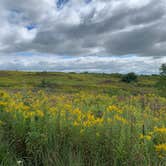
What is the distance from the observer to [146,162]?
2400 millimetres

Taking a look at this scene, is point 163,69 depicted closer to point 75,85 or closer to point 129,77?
point 75,85

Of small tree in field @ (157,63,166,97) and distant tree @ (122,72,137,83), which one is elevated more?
small tree in field @ (157,63,166,97)

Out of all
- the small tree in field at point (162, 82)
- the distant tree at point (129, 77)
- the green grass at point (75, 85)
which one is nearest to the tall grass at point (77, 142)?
the green grass at point (75, 85)

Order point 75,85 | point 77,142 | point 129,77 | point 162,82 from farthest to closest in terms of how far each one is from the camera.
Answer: point 129,77 → point 75,85 → point 162,82 → point 77,142

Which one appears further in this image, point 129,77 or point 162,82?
point 129,77

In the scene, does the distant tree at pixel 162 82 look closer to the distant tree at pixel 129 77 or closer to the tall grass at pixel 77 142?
the tall grass at pixel 77 142

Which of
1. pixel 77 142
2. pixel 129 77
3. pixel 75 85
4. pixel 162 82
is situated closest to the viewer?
pixel 77 142

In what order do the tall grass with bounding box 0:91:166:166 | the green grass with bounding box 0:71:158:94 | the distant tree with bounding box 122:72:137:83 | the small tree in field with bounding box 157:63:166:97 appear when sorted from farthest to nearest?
the distant tree with bounding box 122:72:137:83 → the green grass with bounding box 0:71:158:94 → the small tree in field with bounding box 157:63:166:97 → the tall grass with bounding box 0:91:166:166

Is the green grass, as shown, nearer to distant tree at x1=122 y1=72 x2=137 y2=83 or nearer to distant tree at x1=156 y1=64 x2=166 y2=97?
distant tree at x1=156 y1=64 x2=166 y2=97

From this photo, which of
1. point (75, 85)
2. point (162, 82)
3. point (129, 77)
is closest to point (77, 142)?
point (162, 82)

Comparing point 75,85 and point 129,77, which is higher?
point 129,77

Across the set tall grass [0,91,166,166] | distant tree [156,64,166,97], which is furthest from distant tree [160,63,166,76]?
tall grass [0,91,166,166]

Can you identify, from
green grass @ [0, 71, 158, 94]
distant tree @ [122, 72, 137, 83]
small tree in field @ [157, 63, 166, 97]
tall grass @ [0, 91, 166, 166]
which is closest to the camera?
tall grass @ [0, 91, 166, 166]

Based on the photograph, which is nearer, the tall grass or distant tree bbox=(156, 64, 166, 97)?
the tall grass
